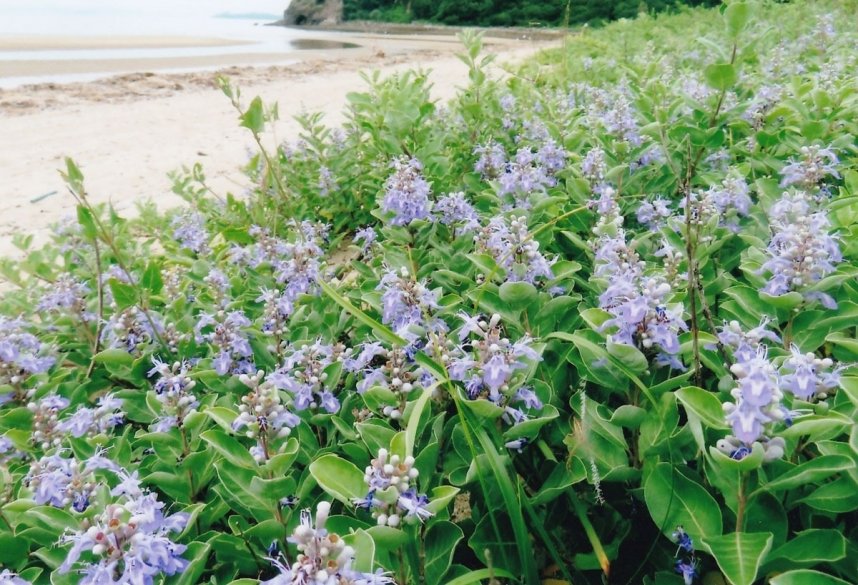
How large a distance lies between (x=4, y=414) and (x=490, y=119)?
127 inches

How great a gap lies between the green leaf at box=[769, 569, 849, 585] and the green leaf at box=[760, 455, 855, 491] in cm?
16

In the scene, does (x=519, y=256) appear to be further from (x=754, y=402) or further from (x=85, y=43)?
(x=85, y=43)

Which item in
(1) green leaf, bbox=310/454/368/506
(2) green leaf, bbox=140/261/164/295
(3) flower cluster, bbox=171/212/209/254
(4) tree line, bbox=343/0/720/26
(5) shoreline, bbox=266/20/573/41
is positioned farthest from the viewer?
(5) shoreline, bbox=266/20/573/41

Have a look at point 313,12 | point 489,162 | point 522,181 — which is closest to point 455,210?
point 522,181

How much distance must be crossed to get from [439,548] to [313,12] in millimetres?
80686

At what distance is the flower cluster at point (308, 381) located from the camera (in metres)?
1.80

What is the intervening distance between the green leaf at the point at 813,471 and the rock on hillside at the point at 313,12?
245 feet

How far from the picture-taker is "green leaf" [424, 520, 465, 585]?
1.35 metres

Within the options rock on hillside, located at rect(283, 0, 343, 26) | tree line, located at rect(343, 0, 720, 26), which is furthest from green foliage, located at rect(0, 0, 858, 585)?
rock on hillside, located at rect(283, 0, 343, 26)

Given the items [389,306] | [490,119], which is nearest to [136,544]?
[389,306]

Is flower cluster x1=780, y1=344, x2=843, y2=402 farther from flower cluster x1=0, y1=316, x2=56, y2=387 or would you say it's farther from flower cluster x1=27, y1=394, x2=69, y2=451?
flower cluster x1=0, y1=316, x2=56, y2=387

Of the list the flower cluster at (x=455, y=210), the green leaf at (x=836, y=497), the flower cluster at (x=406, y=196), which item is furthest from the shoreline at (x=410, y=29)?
the green leaf at (x=836, y=497)

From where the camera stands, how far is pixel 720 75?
2396 millimetres

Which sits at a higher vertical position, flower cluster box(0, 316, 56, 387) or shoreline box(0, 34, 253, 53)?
shoreline box(0, 34, 253, 53)
